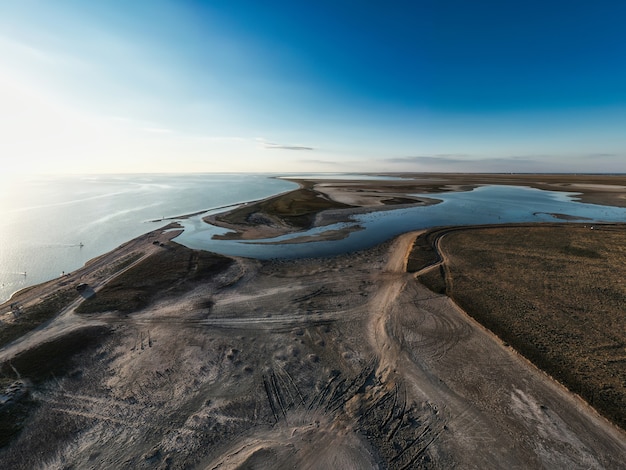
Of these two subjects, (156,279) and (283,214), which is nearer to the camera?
(156,279)

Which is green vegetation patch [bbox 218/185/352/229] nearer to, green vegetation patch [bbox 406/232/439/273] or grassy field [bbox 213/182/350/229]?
grassy field [bbox 213/182/350/229]

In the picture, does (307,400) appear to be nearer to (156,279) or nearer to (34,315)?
(156,279)

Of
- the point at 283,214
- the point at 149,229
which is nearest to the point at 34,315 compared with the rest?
the point at 149,229

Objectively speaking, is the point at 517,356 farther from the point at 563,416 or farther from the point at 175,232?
the point at 175,232

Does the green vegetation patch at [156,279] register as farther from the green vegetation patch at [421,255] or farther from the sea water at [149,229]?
the green vegetation patch at [421,255]

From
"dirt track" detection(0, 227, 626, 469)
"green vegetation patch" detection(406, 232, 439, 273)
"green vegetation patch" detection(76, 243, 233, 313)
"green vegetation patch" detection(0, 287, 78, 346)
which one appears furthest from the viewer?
"green vegetation patch" detection(406, 232, 439, 273)

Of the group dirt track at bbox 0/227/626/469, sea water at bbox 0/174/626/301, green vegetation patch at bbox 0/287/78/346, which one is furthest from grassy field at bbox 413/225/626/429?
green vegetation patch at bbox 0/287/78/346

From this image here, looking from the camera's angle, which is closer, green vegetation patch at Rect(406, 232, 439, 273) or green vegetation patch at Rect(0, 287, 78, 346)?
green vegetation patch at Rect(0, 287, 78, 346)

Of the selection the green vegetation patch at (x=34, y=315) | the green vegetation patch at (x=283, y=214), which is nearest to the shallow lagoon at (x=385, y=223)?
the green vegetation patch at (x=283, y=214)
